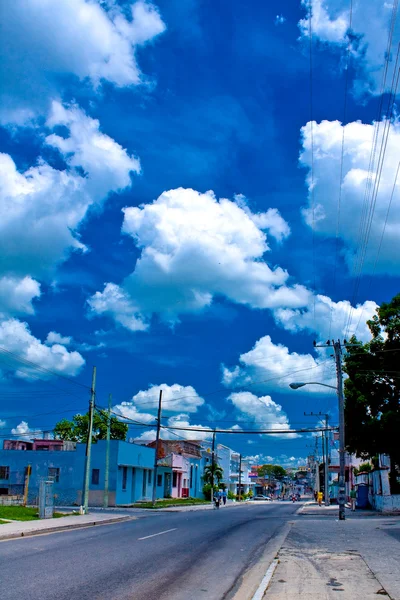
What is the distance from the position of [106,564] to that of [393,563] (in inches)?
239

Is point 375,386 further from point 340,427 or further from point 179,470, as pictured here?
point 179,470

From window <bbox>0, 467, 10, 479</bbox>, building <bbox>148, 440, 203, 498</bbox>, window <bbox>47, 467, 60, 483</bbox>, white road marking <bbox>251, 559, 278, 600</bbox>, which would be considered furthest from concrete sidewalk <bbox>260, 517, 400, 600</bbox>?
building <bbox>148, 440, 203, 498</bbox>

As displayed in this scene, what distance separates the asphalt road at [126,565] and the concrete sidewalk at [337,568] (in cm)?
89

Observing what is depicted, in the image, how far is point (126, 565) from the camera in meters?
12.6

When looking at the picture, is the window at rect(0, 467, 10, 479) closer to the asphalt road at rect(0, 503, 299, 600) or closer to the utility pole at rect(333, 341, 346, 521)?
the utility pole at rect(333, 341, 346, 521)

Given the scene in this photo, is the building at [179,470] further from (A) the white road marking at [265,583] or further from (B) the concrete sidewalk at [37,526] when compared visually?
(A) the white road marking at [265,583]

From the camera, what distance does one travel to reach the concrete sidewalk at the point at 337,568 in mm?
9531

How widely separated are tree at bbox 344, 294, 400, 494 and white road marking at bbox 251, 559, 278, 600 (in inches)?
1071

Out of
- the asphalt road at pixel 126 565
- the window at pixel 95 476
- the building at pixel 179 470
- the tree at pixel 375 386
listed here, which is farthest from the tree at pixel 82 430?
the asphalt road at pixel 126 565

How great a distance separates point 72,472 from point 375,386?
25408mm

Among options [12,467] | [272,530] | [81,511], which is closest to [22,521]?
[81,511]

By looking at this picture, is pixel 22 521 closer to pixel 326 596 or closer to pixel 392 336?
pixel 326 596

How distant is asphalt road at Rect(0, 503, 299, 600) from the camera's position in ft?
31.6

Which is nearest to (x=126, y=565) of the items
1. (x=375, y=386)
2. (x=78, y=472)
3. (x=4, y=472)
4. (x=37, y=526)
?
(x=37, y=526)
